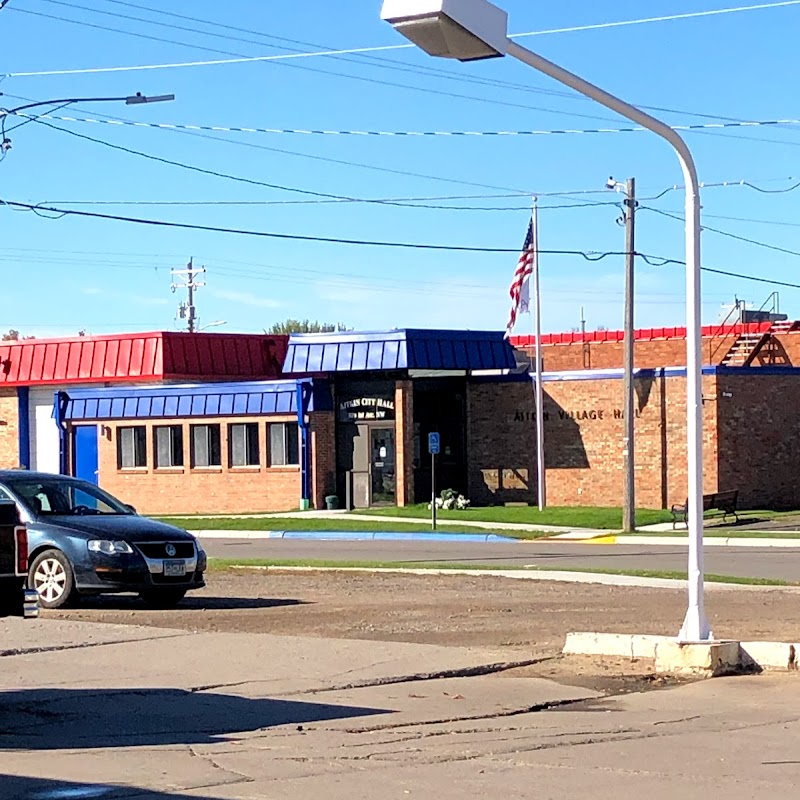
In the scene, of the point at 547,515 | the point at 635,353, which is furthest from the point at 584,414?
the point at 635,353

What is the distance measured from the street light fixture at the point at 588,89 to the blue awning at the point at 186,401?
2950 cm

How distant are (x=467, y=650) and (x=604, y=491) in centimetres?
2739

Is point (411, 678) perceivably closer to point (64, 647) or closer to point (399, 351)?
point (64, 647)

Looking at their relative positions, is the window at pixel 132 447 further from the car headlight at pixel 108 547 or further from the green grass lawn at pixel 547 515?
the car headlight at pixel 108 547

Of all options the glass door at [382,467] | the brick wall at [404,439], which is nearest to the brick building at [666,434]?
the brick wall at [404,439]

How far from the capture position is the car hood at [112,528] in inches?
643

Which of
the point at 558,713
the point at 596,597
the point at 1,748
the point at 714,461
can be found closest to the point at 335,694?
the point at 558,713

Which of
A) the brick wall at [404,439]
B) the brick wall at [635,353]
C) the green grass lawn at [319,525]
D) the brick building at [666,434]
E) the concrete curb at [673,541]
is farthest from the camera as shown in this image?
the brick wall at [635,353]

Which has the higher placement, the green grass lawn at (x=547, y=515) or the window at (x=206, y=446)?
the window at (x=206, y=446)

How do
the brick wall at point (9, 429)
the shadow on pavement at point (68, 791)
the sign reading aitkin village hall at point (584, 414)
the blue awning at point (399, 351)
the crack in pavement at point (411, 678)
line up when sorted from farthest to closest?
1. the brick wall at point (9, 429)
2. the blue awning at point (399, 351)
3. the sign reading aitkin village hall at point (584, 414)
4. the crack in pavement at point (411, 678)
5. the shadow on pavement at point (68, 791)

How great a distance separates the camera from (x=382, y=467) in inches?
1655

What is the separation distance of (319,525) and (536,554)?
1045 centimetres

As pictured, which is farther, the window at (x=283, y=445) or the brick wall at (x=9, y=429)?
the brick wall at (x=9, y=429)

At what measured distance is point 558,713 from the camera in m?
10.4
